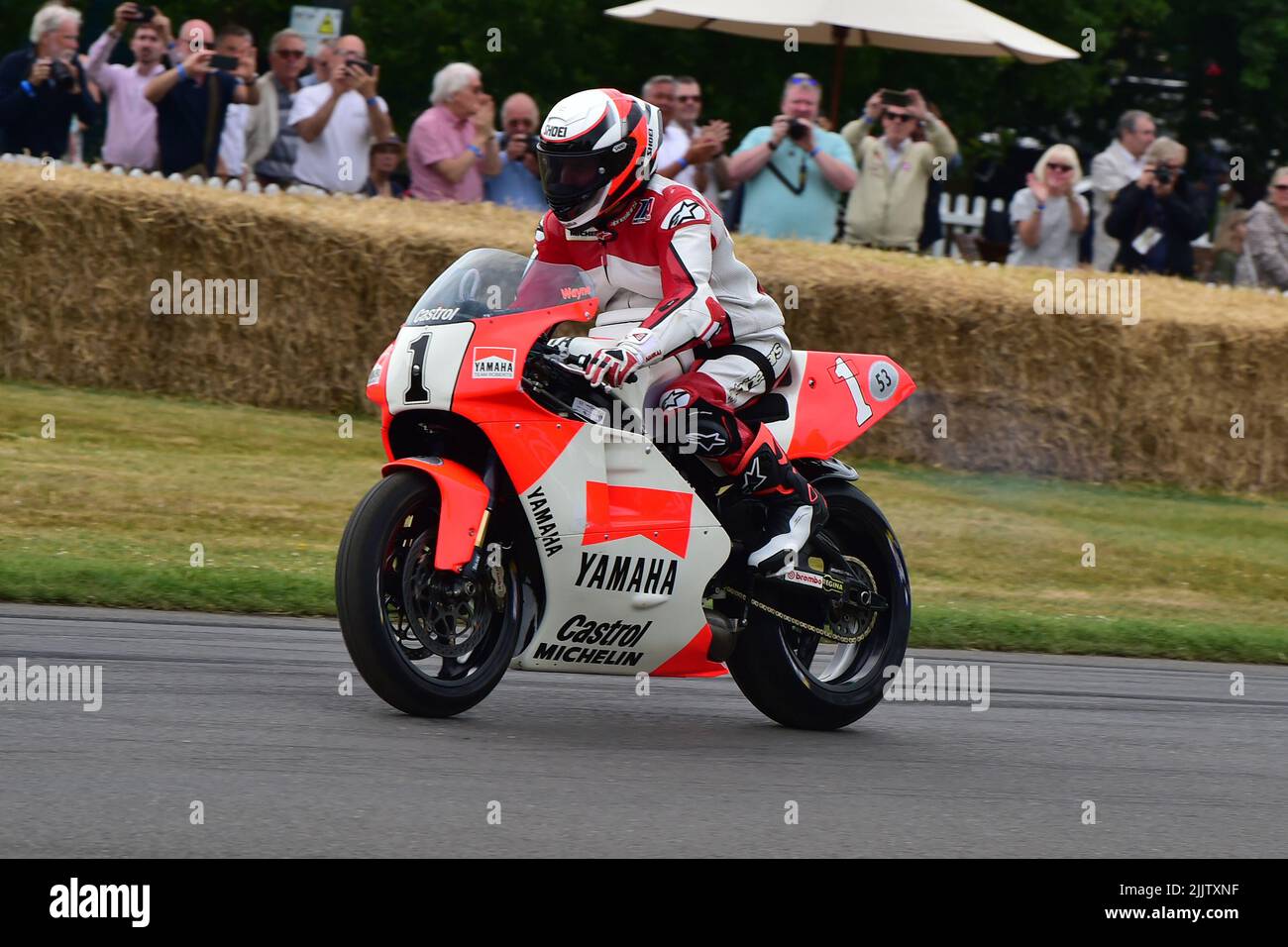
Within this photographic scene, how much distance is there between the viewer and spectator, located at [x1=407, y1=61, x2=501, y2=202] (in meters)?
13.7

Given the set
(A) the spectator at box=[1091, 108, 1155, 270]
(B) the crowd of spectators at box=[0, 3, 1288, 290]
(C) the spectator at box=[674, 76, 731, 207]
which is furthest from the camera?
(A) the spectator at box=[1091, 108, 1155, 270]

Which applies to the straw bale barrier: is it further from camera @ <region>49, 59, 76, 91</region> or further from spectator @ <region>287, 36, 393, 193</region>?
camera @ <region>49, 59, 76, 91</region>

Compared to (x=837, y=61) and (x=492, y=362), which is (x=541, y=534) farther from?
(x=837, y=61)

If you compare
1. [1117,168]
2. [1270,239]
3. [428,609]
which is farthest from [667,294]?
[1270,239]

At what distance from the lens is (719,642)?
671 cm

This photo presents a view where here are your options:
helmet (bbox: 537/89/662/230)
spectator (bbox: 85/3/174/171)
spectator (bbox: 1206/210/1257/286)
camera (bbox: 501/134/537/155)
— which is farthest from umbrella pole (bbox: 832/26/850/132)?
helmet (bbox: 537/89/662/230)

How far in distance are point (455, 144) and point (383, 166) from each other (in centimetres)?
65

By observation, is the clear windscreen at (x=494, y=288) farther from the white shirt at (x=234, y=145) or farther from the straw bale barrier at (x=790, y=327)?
the white shirt at (x=234, y=145)

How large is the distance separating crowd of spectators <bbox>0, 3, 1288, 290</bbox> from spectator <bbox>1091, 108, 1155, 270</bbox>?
2.5 inches

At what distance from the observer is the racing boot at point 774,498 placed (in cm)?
669

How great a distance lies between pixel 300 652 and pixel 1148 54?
1958 cm

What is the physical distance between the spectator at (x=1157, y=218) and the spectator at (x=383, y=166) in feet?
16.8

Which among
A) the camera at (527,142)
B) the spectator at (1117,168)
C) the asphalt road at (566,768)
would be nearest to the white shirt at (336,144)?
the camera at (527,142)

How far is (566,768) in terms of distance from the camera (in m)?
5.81
